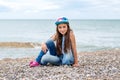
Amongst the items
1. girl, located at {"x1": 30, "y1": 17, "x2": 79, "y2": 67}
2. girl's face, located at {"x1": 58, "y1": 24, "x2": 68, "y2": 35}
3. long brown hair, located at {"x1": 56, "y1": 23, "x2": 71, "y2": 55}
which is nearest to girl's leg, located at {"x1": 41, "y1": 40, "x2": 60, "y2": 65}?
girl, located at {"x1": 30, "y1": 17, "x2": 79, "y2": 67}

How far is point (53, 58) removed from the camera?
476 inches

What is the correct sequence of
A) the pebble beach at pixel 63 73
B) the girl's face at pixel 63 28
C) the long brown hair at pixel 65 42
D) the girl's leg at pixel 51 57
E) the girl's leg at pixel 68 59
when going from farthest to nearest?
the girl's leg at pixel 51 57, the girl's leg at pixel 68 59, the long brown hair at pixel 65 42, the girl's face at pixel 63 28, the pebble beach at pixel 63 73

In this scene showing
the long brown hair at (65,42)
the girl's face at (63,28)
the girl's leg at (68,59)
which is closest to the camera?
the girl's face at (63,28)

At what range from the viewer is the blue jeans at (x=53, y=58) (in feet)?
39.3

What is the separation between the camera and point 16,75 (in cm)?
1092

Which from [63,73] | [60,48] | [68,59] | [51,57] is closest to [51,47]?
[60,48]

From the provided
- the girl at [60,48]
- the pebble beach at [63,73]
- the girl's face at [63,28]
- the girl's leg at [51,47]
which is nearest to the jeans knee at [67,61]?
the girl at [60,48]

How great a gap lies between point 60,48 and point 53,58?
1.58ft

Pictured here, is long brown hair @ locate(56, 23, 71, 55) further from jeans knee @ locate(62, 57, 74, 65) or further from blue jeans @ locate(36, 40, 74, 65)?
jeans knee @ locate(62, 57, 74, 65)

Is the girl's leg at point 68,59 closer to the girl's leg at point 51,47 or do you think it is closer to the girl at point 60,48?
the girl at point 60,48

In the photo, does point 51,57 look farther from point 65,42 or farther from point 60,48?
point 65,42

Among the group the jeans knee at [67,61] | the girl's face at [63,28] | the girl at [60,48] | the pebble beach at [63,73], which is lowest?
the pebble beach at [63,73]

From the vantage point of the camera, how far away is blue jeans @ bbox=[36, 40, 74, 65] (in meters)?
12.0

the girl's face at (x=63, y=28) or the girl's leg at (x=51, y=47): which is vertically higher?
the girl's face at (x=63, y=28)
